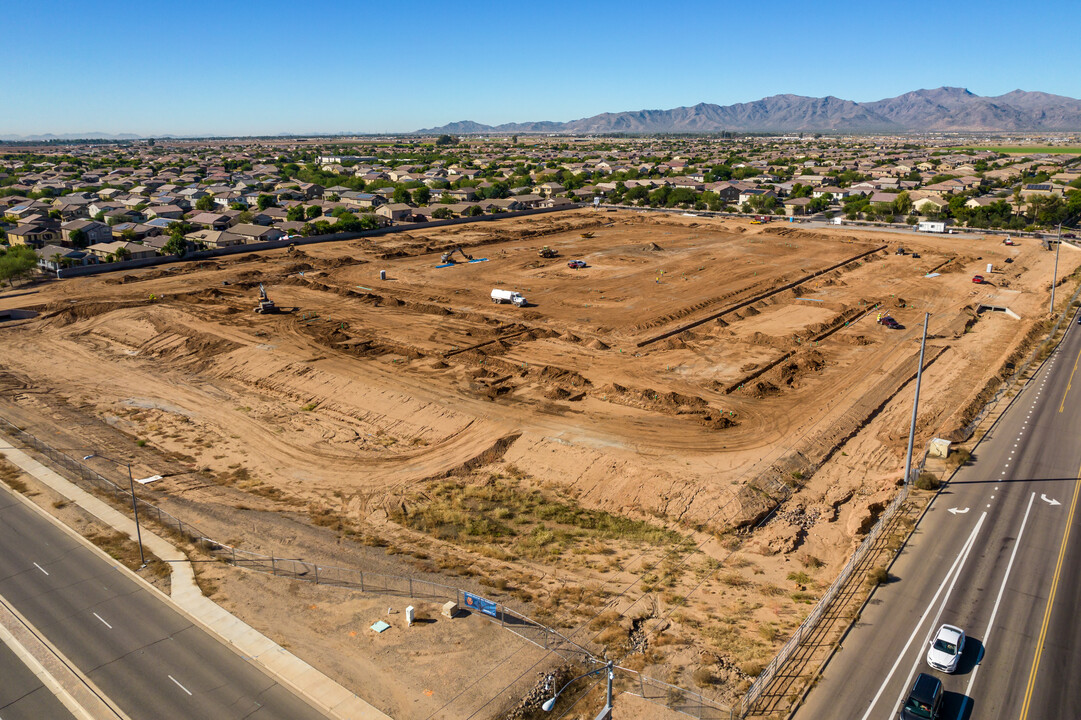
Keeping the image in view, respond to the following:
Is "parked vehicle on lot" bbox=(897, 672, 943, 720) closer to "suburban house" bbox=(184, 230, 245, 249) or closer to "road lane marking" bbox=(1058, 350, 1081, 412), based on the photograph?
"road lane marking" bbox=(1058, 350, 1081, 412)

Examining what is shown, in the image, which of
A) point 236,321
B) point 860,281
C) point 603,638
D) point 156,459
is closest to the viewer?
point 603,638

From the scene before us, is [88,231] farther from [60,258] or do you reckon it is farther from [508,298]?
[508,298]

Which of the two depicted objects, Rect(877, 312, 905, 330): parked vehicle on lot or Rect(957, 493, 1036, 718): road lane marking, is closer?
Rect(957, 493, 1036, 718): road lane marking

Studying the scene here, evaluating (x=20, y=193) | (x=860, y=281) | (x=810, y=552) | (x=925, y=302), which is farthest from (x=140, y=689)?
(x=20, y=193)

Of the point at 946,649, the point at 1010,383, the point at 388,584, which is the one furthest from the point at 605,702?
the point at 1010,383

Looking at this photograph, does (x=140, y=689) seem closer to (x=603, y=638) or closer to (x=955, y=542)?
(x=603, y=638)

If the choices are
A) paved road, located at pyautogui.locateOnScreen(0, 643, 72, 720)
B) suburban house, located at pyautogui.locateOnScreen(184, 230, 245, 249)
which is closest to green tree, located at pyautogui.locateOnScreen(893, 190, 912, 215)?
suburban house, located at pyautogui.locateOnScreen(184, 230, 245, 249)

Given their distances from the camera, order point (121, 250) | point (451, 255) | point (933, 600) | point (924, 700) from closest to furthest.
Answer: point (924, 700)
point (933, 600)
point (121, 250)
point (451, 255)
